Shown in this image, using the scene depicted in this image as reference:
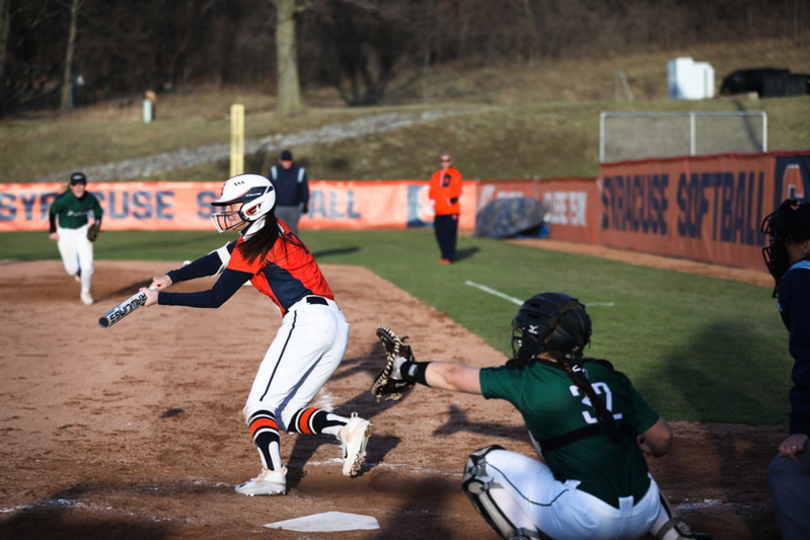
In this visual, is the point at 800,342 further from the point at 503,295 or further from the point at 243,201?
the point at 503,295

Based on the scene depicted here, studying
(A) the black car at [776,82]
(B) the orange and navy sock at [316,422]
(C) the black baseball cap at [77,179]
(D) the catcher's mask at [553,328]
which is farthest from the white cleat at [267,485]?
(A) the black car at [776,82]

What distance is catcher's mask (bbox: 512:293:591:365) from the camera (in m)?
3.32

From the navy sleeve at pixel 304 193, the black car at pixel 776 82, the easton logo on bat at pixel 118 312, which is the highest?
the black car at pixel 776 82

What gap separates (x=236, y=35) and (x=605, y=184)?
4578 centimetres

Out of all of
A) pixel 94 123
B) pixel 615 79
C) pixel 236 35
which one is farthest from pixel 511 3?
pixel 94 123

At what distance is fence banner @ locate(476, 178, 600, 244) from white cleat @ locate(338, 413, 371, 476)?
1886 cm

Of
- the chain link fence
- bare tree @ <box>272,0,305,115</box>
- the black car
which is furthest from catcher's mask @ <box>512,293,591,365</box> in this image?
the black car

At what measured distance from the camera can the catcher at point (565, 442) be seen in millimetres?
3229

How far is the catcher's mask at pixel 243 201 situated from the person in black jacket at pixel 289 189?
34.5 ft

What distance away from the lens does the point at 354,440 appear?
4660mm

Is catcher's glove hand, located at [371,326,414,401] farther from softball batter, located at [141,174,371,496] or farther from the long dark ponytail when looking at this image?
the long dark ponytail

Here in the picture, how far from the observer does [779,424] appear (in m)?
6.21

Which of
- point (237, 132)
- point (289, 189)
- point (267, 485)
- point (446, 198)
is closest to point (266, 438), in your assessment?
point (267, 485)

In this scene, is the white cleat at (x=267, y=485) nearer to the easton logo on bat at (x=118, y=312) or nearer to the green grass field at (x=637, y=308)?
the easton logo on bat at (x=118, y=312)
